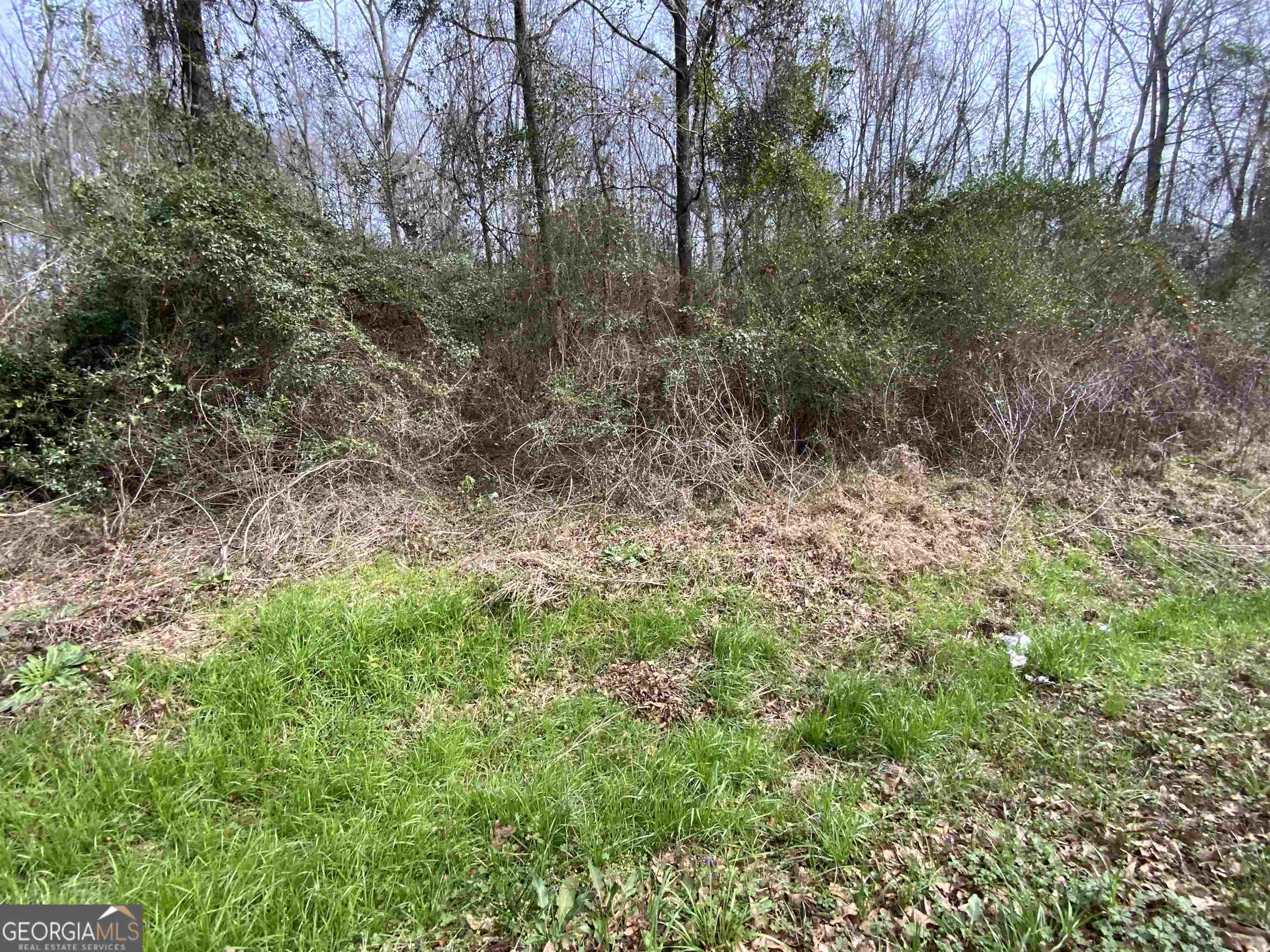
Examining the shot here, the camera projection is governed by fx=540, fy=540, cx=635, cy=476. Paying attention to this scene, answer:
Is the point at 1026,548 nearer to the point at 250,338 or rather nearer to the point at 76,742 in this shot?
the point at 76,742

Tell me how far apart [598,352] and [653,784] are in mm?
5463

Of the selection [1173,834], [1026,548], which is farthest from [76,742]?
[1026,548]

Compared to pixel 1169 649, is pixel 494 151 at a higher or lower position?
higher

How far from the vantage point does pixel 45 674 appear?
2799 mm

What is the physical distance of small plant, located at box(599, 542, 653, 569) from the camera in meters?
4.30

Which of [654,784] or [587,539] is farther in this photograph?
[587,539]

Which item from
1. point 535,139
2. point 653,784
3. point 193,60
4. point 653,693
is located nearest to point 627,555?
point 653,693

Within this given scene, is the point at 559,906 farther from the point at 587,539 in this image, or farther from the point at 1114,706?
the point at 587,539

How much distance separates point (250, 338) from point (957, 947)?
7182mm

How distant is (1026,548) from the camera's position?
15.3 feet

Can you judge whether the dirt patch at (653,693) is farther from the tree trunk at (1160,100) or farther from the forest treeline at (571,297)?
the tree trunk at (1160,100)

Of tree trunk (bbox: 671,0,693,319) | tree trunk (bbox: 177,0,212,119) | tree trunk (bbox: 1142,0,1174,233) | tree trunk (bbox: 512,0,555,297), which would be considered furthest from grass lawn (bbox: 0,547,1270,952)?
tree trunk (bbox: 1142,0,1174,233)

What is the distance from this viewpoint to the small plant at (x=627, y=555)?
4305 mm

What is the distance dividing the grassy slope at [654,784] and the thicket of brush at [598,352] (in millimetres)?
2564
